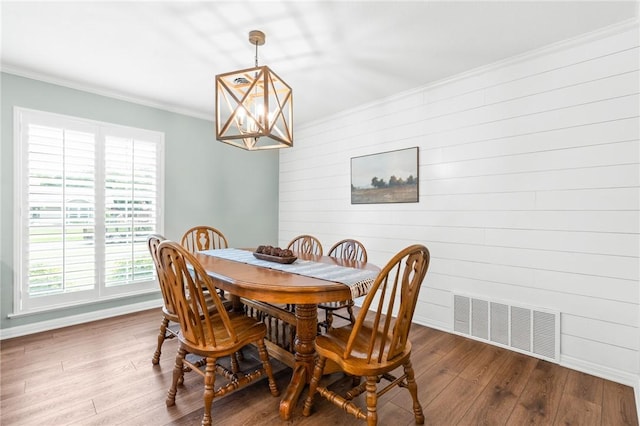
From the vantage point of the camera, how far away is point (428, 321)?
10.7 ft

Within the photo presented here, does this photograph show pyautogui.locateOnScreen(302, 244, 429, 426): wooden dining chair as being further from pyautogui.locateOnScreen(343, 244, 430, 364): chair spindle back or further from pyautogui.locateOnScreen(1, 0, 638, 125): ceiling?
pyautogui.locateOnScreen(1, 0, 638, 125): ceiling

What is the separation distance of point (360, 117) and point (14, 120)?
362cm

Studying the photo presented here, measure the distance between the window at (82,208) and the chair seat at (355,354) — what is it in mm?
2879

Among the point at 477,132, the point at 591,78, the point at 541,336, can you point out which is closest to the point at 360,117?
the point at 477,132

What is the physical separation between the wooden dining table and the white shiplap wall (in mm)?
1378

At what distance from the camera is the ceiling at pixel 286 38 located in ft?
6.77

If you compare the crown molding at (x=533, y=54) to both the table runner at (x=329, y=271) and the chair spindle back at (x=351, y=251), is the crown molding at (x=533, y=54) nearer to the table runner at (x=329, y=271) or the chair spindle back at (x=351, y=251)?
the chair spindle back at (x=351, y=251)

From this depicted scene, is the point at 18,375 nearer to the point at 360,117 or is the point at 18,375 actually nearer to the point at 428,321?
the point at 428,321

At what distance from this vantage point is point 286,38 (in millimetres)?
2383

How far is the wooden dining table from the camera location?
165 centimetres

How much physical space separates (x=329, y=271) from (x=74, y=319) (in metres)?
2.98

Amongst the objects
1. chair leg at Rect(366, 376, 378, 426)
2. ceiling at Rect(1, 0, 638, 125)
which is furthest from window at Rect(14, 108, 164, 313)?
chair leg at Rect(366, 376, 378, 426)

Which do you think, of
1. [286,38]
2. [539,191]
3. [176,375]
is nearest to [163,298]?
[176,375]

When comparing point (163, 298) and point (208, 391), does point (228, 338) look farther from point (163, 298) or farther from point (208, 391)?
point (163, 298)
